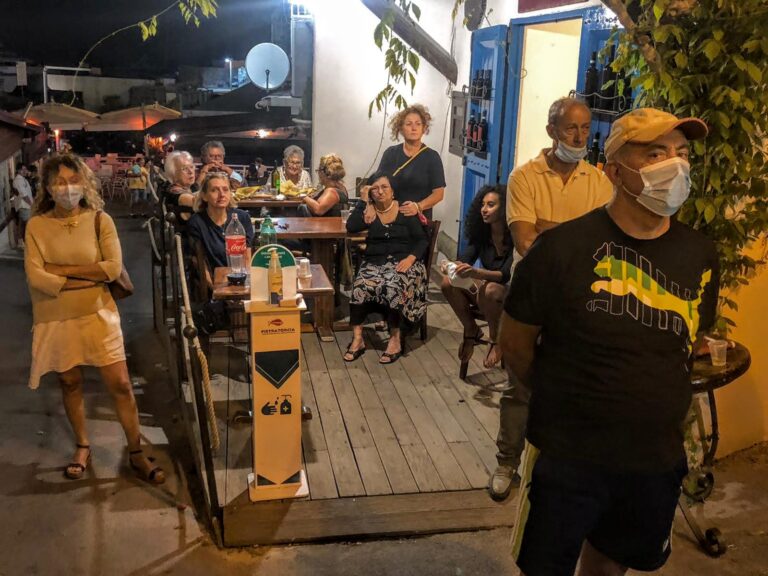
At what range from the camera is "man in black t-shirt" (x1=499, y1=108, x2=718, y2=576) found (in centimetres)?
190

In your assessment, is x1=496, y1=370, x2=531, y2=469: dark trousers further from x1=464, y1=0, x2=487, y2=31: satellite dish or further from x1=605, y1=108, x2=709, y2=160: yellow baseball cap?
x1=464, y1=0, x2=487, y2=31: satellite dish

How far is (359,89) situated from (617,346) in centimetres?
689

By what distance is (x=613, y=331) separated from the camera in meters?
1.88

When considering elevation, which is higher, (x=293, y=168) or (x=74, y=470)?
(x=293, y=168)

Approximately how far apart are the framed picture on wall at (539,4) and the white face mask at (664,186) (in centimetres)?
325

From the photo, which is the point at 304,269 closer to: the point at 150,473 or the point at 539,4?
the point at 150,473

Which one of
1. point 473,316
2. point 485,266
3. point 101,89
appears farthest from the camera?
point 101,89

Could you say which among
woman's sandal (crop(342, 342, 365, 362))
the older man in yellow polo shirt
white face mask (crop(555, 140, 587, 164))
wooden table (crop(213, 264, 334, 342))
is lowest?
woman's sandal (crop(342, 342, 365, 362))

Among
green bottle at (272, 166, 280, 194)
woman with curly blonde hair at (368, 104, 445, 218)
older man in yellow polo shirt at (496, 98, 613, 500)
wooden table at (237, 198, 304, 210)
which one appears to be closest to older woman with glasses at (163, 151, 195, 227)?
wooden table at (237, 198, 304, 210)

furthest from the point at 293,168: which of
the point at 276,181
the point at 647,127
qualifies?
the point at 647,127

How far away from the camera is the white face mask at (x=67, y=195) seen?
3.30 meters

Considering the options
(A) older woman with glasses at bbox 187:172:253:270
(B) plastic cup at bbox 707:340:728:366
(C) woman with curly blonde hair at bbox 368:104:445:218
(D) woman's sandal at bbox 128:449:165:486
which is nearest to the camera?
(B) plastic cup at bbox 707:340:728:366

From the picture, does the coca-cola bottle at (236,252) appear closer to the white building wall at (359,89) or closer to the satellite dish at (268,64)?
the white building wall at (359,89)

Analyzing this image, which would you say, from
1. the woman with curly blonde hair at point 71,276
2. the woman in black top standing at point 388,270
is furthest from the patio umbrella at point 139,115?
the woman with curly blonde hair at point 71,276
